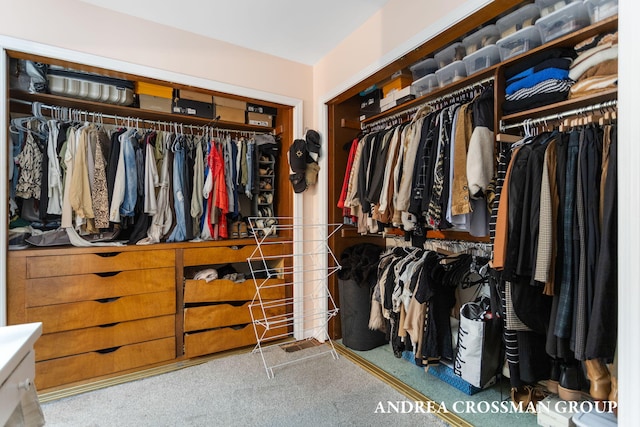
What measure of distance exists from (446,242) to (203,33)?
2.30 metres

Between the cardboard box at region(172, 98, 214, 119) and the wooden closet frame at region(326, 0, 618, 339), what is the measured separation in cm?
98

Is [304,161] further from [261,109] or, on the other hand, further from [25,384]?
[25,384]

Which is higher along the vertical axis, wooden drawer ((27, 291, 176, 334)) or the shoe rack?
the shoe rack

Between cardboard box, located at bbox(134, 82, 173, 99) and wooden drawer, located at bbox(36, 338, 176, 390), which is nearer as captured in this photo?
wooden drawer, located at bbox(36, 338, 176, 390)

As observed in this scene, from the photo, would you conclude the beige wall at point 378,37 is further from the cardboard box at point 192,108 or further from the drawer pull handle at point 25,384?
the drawer pull handle at point 25,384

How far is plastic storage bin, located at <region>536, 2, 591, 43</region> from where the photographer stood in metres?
1.35

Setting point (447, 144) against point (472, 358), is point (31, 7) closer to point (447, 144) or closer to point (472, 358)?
point (447, 144)

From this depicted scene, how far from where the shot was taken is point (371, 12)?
2045 mm

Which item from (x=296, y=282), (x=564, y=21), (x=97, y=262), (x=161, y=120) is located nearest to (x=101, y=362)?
(x=97, y=262)

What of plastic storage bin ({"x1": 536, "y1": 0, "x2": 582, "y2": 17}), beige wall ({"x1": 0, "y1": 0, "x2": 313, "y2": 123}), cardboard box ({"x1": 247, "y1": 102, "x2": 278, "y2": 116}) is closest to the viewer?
plastic storage bin ({"x1": 536, "y1": 0, "x2": 582, "y2": 17})

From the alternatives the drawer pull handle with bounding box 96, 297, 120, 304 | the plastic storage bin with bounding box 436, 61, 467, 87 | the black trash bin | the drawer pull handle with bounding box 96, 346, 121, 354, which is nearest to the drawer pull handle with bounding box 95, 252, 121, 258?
the drawer pull handle with bounding box 96, 297, 120, 304

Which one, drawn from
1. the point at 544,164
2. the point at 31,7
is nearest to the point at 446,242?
the point at 544,164

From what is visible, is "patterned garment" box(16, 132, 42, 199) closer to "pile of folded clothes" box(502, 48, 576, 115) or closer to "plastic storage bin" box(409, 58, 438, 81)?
"plastic storage bin" box(409, 58, 438, 81)

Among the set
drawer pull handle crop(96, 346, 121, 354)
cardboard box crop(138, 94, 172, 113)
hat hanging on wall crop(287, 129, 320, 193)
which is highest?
cardboard box crop(138, 94, 172, 113)
